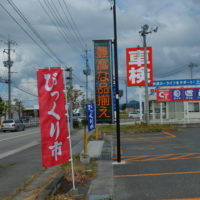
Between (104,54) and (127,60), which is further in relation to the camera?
(127,60)

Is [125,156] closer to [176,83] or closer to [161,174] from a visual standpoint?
[161,174]

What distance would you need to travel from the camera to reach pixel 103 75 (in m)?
10.6

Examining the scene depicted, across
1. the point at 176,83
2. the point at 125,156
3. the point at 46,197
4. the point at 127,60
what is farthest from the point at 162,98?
the point at 46,197

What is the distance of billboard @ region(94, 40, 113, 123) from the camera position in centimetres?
1060

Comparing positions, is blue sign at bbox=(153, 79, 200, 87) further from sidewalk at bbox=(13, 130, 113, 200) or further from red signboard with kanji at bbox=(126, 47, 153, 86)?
sidewalk at bbox=(13, 130, 113, 200)

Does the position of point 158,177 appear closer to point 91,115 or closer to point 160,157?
point 160,157

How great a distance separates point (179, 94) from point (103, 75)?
1596cm

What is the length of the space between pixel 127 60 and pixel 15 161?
15.4 metres

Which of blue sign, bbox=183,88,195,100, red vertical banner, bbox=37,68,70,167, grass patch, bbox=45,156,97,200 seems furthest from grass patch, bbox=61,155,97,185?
blue sign, bbox=183,88,195,100

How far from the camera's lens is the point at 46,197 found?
5.39 m

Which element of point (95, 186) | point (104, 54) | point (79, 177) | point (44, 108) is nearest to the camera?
point (44, 108)

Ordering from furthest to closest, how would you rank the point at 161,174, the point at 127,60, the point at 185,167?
the point at 127,60 < the point at 185,167 < the point at 161,174

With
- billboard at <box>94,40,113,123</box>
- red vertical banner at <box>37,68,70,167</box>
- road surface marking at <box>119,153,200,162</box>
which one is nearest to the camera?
red vertical banner at <box>37,68,70,167</box>

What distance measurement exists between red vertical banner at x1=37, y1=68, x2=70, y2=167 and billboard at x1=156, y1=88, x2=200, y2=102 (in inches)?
812
